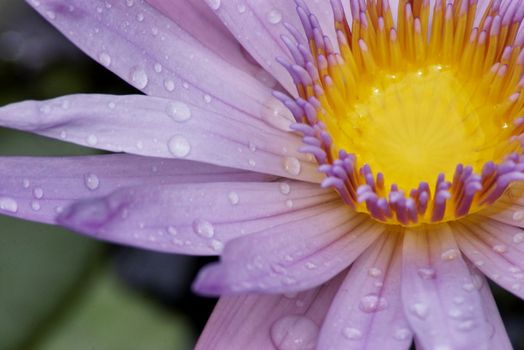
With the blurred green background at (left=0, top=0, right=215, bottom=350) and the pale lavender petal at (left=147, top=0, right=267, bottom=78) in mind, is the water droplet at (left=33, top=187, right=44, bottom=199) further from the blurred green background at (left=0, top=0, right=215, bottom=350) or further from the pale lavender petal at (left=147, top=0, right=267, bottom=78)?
the blurred green background at (left=0, top=0, right=215, bottom=350)

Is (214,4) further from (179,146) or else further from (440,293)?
(440,293)

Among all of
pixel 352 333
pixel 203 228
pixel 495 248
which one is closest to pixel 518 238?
pixel 495 248

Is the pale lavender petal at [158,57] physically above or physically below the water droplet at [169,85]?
above

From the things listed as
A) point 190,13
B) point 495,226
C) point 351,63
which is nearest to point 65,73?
point 190,13

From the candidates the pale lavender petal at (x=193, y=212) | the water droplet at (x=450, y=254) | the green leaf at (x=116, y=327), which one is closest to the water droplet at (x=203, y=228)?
the pale lavender petal at (x=193, y=212)

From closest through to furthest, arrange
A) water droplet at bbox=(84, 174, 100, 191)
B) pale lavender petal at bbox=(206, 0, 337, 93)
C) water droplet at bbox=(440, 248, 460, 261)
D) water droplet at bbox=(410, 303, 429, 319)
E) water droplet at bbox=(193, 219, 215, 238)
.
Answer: water droplet at bbox=(410, 303, 429, 319) < water droplet at bbox=(193, 219, 215, 238) < water droplet at bbox=(440, 248, 460, 261) < water droplet at bbox=(84, 174, 100, 191) < pale lavender petal at bbox=(206, 0, 337, 93)

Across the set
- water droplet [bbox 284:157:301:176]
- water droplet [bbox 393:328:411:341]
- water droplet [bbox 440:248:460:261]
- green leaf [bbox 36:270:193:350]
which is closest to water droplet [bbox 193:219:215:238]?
water droplet [bbox 284:157:301:176]

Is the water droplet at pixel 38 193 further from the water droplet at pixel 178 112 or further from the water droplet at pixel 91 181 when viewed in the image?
the water droplet at pixel 178 112
